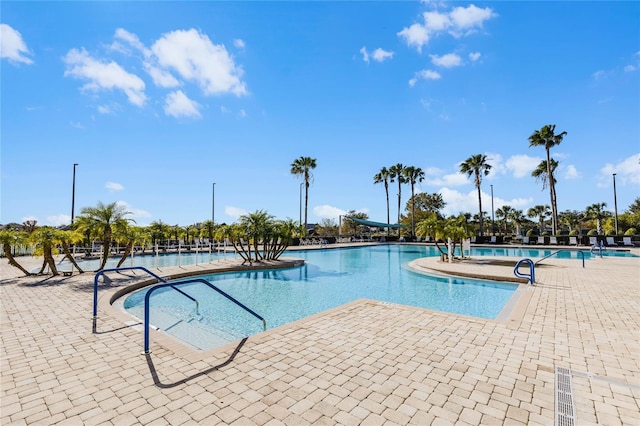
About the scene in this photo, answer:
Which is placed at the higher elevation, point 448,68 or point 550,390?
point 448,68

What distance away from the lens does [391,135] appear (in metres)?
21.8

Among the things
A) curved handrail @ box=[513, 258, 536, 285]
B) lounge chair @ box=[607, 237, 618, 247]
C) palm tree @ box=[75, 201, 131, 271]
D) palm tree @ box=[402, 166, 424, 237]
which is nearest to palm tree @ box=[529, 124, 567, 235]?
lounge chair @ box=[607, 237, 618, 247]

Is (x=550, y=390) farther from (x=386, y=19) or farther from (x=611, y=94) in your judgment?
(x=611, y=94)

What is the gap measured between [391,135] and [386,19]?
1099 cm

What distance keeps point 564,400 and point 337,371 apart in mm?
2326

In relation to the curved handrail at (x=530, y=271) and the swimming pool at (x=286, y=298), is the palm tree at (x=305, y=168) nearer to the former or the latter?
the swimming pool at (x=286, y=298)

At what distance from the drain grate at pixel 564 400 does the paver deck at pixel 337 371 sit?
0.07m

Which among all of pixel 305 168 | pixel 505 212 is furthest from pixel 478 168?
pixel 505 212

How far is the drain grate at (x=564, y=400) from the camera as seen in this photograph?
264 cm

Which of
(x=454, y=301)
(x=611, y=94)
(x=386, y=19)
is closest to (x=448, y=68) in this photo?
(x=386, y=19)

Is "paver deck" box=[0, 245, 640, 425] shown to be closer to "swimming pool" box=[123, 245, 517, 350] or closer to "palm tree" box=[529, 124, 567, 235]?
"swimming pool" box=[123, 245, 517, 350]

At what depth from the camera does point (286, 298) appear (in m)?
9.71

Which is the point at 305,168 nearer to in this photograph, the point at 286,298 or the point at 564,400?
the point at 286,298

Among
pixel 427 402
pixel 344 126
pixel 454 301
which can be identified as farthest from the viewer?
pixel 344 126
